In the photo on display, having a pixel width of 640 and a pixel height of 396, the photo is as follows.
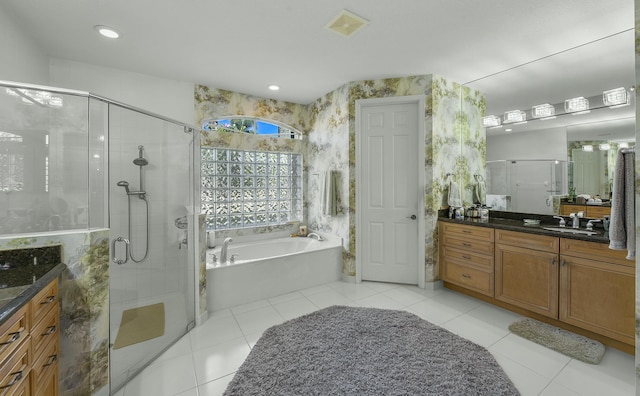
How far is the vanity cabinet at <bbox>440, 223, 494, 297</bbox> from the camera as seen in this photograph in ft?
8.68

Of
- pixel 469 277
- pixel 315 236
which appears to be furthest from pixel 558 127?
pixel 315 236

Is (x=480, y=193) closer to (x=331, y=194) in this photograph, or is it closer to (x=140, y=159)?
(x=331, y=194)

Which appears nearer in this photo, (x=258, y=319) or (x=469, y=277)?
(x=258, y=319)

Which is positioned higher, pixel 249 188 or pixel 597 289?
pixel 249 188

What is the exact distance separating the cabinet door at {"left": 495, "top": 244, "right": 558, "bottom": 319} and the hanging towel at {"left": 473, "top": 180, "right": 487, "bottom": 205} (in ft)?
2.71

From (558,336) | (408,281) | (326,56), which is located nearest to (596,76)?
A: (558,336)

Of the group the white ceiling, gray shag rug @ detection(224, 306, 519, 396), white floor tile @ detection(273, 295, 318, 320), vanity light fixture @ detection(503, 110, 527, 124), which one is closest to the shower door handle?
gray shag rug @ detection(224, 306, 519, 396)

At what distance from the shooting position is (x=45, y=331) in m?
1.22

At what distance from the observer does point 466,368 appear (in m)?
1.72

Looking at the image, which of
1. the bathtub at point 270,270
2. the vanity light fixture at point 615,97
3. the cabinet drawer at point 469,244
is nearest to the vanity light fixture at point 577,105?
the vanity light fixture at point 615,97

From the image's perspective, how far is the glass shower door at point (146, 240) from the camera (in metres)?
1.71

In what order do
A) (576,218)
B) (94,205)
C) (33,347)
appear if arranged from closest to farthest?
(33,347) < (94,205) < (576,218)

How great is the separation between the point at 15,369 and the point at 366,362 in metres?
1.79

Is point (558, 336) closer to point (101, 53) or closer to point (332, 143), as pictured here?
point (332, 143)
